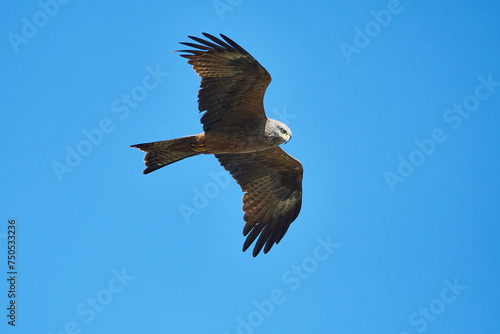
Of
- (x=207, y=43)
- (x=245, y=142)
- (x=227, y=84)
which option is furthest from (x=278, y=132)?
(x=207, y=43)

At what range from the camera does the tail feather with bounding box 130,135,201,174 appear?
1210 cm

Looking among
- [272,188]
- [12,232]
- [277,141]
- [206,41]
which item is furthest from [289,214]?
[12,232]

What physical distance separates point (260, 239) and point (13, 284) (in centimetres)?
455

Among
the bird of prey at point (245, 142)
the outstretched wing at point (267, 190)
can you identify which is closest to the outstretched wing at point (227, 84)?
the bird of prey at point (245, 142)

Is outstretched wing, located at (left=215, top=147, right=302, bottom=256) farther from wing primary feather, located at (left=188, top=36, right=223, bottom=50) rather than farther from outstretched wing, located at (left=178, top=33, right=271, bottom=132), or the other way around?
wing primary feather, located at (left=188, top=36, right=223, bottom=50)

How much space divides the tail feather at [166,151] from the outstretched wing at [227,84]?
0.41 metres

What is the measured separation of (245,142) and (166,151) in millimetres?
1382

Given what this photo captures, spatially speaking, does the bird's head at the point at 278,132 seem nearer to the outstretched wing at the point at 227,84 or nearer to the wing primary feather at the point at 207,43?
the outstretched wing at the point at 227,84

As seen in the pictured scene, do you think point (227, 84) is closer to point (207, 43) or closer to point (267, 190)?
point (207, 43)

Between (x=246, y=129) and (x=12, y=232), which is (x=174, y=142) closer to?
(x=246, y=129)

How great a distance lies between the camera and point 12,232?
13109 mm

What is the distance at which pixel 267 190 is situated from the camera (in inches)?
539

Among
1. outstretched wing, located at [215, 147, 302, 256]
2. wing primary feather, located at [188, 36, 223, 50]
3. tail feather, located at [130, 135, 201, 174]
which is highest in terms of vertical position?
wing primary feather, located at [188, 36, 223, 50]

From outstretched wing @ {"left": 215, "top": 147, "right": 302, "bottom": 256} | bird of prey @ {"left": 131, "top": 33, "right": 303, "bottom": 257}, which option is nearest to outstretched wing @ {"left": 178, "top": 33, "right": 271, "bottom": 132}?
bird of prey @ {"left": 131, "top": 33, "right": 303, "bottom": 257}
